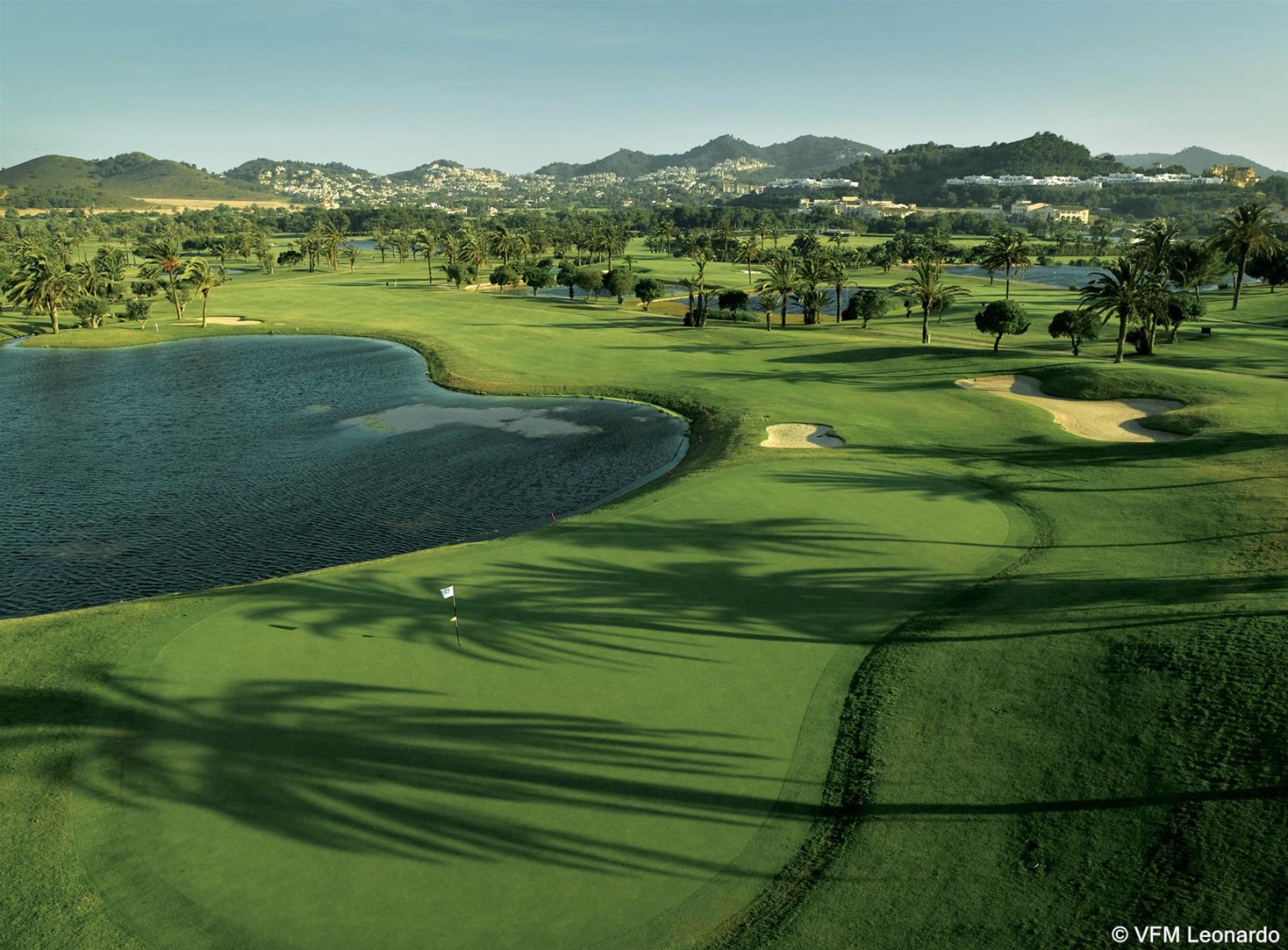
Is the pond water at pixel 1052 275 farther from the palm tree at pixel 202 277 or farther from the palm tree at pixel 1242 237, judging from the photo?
the palm tree at pixel 202 277

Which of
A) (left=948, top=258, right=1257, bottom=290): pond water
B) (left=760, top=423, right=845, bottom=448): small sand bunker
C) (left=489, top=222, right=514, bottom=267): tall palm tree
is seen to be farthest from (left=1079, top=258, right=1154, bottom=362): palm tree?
(left=489, top=222, right=514, bottom=267): tall palm tree

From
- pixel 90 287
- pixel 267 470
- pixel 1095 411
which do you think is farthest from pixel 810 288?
pixel 90 287

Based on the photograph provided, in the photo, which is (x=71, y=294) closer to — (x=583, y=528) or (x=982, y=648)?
(x=583, y=528)

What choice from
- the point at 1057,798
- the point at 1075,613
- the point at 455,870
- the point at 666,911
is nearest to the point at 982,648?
the point at 1075,613

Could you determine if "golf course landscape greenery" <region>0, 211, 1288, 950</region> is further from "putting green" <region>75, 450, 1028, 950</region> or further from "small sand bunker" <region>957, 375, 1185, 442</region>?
"small sand bunker" <region>957, 375, 1185, 442</region>

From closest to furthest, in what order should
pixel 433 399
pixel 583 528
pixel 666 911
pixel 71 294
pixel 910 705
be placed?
pixel 666 911
pixel 910 705
pixel 583 528
pixel 433 399
pixel 71 294

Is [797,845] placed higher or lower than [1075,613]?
lower

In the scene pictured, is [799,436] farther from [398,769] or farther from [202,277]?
[202,277]
